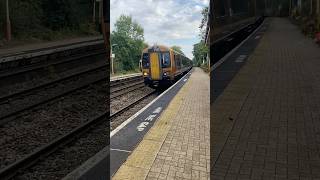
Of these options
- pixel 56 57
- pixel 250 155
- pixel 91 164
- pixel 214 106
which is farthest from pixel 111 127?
pixel 56 57

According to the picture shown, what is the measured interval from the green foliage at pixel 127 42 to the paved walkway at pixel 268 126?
9.00 feet

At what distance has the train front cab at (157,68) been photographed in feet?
11.4

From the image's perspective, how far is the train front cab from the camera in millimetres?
3481

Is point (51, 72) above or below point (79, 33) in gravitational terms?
below

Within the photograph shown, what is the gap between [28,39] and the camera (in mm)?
26078

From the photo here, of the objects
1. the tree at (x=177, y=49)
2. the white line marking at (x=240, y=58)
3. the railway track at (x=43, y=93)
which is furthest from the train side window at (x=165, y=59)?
the white line marking at (x=240, y=58)

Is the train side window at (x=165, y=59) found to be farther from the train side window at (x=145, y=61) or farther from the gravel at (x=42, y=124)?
the gravel at (x=42, y=124)

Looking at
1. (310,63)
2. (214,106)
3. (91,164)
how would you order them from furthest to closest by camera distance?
(310,63) < (214,106) < (91,164)

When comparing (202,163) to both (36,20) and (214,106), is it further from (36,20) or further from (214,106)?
(36,20)

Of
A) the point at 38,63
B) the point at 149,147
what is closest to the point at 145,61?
the point at 149,147

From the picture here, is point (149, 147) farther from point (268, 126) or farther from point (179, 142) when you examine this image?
point (268, 126)

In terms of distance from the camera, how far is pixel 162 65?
12.8 feet

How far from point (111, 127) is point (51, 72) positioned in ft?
45.3

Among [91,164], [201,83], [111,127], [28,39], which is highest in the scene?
[28,39]
